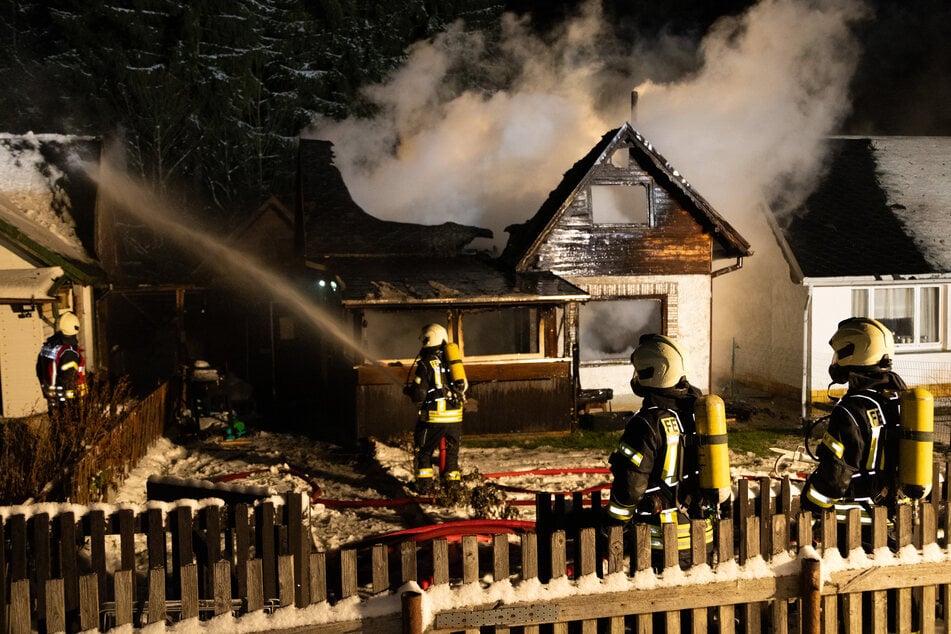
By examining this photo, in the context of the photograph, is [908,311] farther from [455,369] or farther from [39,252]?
[39,252]

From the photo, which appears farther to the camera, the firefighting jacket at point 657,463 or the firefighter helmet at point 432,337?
the firefighter helmet at point 432,337

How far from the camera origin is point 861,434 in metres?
5.06

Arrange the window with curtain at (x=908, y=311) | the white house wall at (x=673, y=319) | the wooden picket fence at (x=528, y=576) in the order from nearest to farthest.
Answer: the wooden picket fence at (x=528, y=576)
the white house wall at (x=673, y=319)
the window with curtain at (x=908, y=311)

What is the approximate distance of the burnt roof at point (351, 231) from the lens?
16.1 metres

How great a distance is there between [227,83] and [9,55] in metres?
7.65

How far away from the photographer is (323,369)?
54.1ft

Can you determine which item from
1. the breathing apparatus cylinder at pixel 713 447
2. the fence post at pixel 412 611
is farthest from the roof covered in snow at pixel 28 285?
the breathing apparatus cylinder at pixel 713 447

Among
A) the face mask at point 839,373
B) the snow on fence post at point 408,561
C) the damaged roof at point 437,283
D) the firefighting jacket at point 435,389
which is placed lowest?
A: the snow on fence post at point 408,561

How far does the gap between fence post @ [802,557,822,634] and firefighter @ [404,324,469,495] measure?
5.00m

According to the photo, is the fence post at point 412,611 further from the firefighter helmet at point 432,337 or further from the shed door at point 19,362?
the shed door at point 19,362

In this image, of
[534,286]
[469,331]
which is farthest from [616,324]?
[534,286]

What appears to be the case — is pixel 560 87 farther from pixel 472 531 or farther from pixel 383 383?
pixel 472 531

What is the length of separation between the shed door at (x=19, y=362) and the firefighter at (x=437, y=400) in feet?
24.6

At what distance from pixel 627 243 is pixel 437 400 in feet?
25.7
